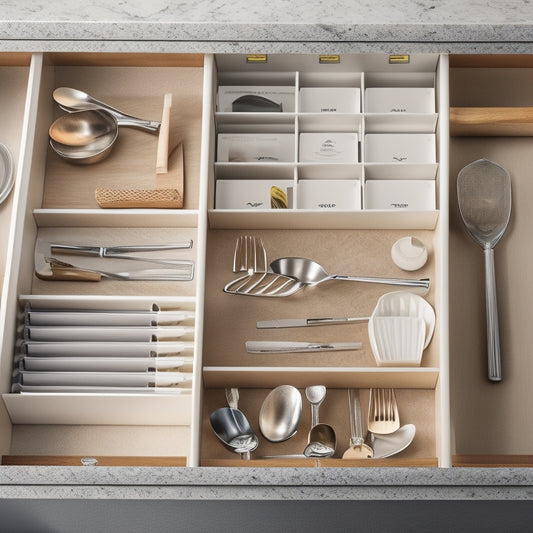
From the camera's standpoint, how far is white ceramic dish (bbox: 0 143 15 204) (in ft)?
7.68

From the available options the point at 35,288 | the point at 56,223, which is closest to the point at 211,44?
the point at 56,223

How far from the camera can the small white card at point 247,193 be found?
2.29m

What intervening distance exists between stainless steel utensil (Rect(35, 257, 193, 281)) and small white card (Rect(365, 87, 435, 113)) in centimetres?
66

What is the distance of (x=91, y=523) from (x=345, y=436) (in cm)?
66

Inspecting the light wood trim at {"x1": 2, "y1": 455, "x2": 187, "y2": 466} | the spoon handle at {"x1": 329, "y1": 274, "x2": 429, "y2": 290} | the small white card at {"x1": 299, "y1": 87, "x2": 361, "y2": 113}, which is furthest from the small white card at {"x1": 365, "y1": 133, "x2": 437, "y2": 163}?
the light wood trim at {"x1": 2, "y1": 455, "x2": 187, "y2": 466}

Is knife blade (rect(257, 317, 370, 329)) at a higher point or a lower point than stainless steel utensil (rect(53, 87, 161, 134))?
lower

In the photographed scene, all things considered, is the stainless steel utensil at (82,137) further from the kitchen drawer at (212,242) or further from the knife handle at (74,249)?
the knife handle at (74,249)

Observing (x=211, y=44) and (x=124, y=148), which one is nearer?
(x=211, y=44)

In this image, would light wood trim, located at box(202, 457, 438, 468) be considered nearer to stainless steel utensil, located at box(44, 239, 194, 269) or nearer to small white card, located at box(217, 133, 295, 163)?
stainless steel utensil, located at box(44, 239, 194, 269)

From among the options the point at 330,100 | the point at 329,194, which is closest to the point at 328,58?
the point at 330,100

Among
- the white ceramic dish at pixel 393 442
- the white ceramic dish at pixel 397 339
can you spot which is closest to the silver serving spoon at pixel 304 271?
the white ceramic dish at pixel 397 339

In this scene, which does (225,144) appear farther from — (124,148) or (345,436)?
(345,436)

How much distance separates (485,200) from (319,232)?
1.44 ft

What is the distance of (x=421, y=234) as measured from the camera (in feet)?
7.60
